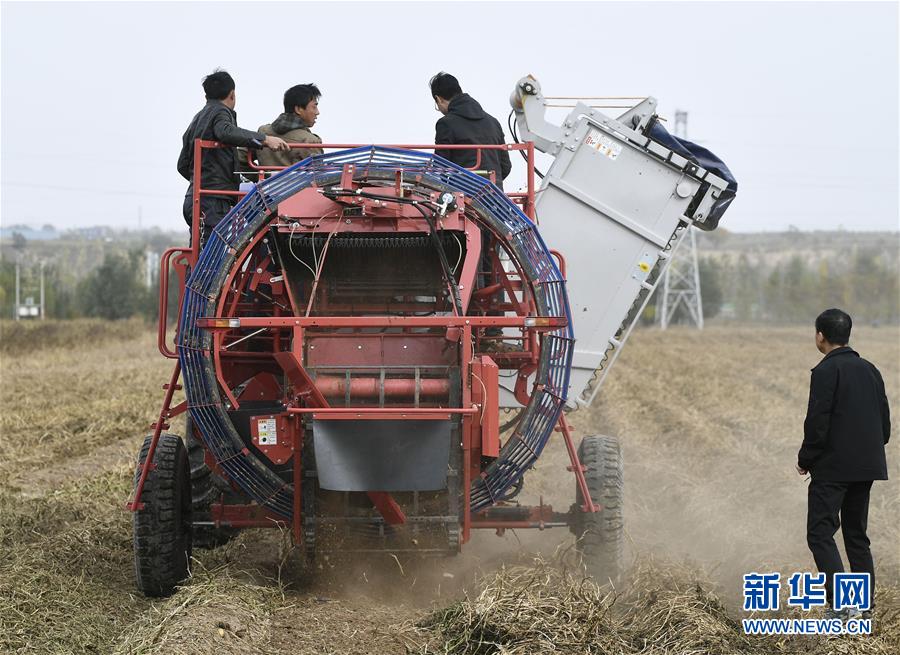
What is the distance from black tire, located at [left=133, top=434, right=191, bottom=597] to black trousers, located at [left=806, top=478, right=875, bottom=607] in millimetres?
3774

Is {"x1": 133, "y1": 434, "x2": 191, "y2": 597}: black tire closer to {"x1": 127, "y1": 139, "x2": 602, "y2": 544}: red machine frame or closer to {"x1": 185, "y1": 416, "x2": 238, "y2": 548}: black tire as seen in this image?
{"x1": 127, "y1": 139, "x2": 602, "y2": 544}: red machine frame

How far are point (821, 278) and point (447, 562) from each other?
82101 millimetres

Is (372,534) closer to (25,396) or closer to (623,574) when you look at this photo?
A: (623,574)

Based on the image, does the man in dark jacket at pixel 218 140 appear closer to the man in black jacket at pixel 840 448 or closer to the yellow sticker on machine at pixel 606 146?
the yellow sticker on machine at pixel 606 146

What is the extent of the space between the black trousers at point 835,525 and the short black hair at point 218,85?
4.70 metres

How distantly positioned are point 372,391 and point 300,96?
9.73ft

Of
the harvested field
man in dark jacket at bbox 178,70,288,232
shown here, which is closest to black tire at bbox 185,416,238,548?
the harvested field

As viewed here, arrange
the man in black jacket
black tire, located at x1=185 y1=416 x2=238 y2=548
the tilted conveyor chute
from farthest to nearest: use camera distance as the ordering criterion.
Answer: the tilted conveyor chute
black tire, located at x1=185 y1=416 x2=238 y2=548
the man in black jacket

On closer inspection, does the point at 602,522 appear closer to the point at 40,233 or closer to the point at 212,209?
the point at 212,209

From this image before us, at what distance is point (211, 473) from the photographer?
816cm

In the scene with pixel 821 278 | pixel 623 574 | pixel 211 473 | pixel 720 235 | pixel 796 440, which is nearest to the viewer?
pixel 623 574

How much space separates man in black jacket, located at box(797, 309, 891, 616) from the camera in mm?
6246

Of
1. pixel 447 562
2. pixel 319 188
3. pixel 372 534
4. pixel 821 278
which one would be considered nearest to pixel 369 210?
pixel 319 188

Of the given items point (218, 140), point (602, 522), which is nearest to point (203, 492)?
point (218, 140)
